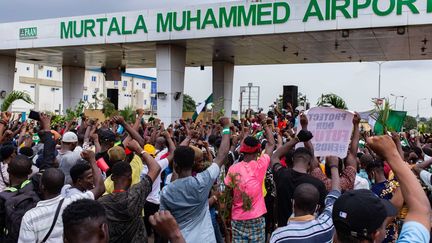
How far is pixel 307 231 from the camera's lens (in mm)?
3211

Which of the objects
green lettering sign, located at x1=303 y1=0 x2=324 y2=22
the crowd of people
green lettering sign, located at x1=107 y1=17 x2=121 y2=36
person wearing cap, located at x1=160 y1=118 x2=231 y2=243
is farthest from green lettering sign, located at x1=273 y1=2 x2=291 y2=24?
person wearing cap, located at x1=160 y1=118 x2=231 y2=243

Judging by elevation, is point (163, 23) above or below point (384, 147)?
above

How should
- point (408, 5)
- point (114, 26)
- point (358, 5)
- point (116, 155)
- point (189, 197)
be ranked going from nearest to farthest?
point (189, 197) → point (116, 155) → point (408, 5) → point (358, 5) → point (114, 26)

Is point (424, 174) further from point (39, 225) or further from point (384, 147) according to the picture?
point (39, 225)

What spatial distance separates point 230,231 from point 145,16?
14.3 m

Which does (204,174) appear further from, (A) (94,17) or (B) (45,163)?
(A) (94,17)

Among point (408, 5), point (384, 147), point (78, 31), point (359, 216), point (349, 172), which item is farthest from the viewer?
point (78, 31)

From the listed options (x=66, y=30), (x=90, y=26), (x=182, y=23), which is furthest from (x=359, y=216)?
(x=66, y=30)

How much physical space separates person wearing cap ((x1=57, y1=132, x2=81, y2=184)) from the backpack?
4.09ft

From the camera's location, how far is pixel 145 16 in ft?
60.1

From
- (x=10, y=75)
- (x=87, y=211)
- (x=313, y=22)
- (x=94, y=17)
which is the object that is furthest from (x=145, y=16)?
(x=87, y=211)

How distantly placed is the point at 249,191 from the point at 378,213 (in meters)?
3.06

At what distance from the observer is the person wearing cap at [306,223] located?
Answer: 316 cm

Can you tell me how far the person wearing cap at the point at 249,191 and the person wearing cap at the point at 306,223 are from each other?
1.69m
